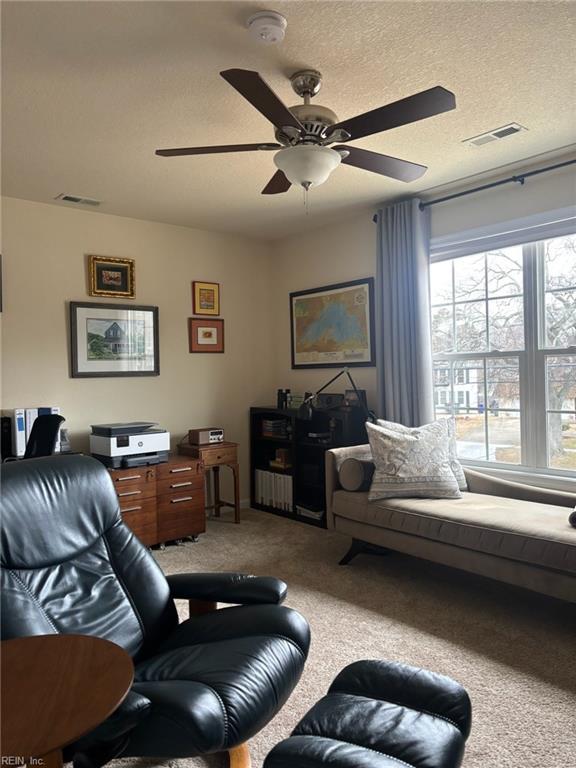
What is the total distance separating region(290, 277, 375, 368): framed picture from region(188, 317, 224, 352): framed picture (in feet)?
2.27

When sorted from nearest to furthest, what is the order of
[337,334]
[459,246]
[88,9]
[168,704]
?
[168,704], [88,9], [459,246], [337,334]

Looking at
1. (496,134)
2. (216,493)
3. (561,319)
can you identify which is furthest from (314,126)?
(216,493)

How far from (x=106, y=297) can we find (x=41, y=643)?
3419 millimetres

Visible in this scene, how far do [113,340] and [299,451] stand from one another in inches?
71.0

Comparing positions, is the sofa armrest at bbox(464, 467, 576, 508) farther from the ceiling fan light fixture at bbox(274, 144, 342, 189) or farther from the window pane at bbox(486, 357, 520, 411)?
the ceiling fan light fixture at bbox(274, 144, 342, 189)

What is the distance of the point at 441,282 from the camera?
13.7 feet

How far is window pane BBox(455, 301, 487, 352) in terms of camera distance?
3939 millimetres

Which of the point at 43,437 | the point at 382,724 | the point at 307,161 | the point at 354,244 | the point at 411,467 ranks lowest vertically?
the point at 382,724

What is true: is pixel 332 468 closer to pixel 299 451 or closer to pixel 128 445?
pixel 299 451

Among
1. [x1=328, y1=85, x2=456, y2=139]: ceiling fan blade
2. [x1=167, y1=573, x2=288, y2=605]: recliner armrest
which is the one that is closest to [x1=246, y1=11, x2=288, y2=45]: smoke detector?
[x1=328, y1=85, x2=456, y2=139]: ceiling fan blade

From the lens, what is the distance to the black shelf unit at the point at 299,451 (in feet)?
14.4

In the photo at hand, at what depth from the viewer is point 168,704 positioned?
53.0 inches

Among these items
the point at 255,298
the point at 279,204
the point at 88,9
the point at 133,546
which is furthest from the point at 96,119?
the point at 255,298

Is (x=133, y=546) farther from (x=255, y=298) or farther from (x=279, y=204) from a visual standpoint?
(x=255, y=298)
